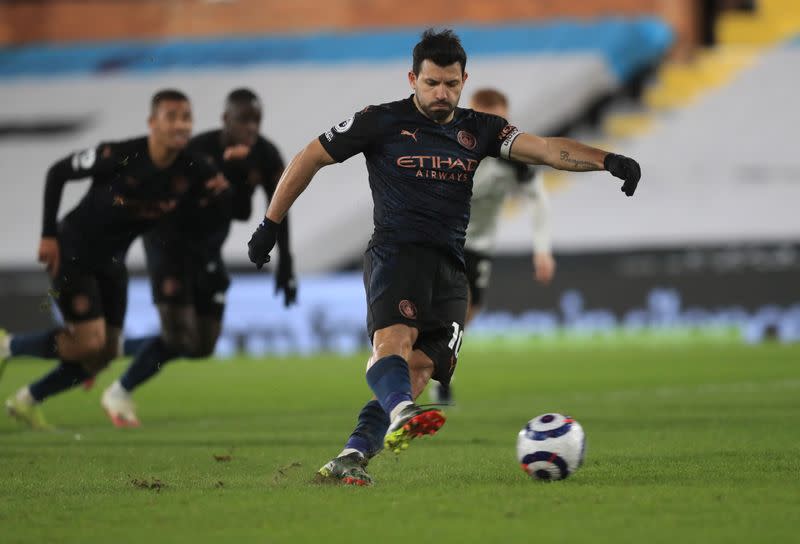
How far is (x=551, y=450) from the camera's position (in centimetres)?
609

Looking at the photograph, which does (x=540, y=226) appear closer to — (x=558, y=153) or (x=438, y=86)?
(x=558, y=153)

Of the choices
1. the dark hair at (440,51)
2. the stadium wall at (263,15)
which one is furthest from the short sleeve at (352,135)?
the stadium wall at (263,15)

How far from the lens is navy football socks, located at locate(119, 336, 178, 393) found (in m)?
10.4

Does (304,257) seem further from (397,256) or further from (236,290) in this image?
(397,256)

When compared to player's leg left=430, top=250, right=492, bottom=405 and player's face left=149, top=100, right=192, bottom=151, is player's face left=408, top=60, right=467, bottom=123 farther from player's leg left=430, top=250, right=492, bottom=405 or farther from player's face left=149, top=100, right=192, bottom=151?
player's leg left=430, top=250, right=492, bottom=405

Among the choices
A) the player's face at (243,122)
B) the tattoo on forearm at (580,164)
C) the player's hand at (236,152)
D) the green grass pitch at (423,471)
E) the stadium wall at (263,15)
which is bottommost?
the green grass pitch at (423,471)

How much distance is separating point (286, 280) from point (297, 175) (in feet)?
12.0

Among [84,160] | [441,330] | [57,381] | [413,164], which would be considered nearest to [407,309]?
[441,330]

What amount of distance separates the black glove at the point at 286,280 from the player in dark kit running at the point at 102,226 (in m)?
0.64

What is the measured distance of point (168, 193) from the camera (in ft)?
30.7

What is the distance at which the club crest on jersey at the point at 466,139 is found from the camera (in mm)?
6410

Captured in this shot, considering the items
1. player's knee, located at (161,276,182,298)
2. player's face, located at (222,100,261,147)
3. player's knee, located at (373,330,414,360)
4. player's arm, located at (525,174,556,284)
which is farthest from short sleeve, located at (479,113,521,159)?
player's arm, located at (525,174,556,284)

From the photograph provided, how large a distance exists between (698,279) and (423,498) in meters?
16.1

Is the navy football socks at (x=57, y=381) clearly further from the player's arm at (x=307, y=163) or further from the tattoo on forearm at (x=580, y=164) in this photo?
the tattoo on forearm at (x=580, y=164)
